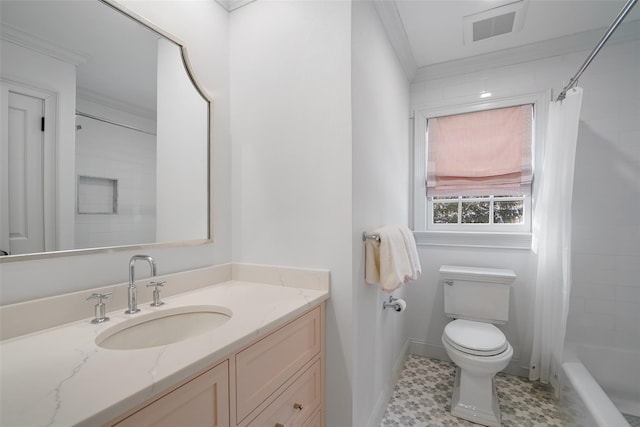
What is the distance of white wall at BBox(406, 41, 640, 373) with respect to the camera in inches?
73.9

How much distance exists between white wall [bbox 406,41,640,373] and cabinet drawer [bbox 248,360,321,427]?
171 cm

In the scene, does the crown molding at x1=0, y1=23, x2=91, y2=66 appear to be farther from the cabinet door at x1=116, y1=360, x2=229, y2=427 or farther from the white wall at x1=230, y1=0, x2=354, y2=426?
the cabinet door at x1=116, y1=360, x2=229, y2=427

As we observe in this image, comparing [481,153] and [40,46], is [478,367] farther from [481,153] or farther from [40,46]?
[40,46]

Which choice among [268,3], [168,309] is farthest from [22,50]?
[268,3]

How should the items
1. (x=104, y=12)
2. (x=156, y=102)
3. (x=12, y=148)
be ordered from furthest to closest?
(x=156, y=102)
(x=104, y=12)
(x=12, y=148)

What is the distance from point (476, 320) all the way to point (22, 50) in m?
2.69

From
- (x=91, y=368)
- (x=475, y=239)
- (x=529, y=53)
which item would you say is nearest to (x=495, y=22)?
(x=529, y=53)

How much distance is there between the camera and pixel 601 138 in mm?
1952

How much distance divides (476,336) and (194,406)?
165 cm

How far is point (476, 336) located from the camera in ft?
5.80

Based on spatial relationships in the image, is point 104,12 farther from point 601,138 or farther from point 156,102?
point 601,138

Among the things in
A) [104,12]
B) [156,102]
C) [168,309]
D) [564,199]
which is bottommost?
[168,309]

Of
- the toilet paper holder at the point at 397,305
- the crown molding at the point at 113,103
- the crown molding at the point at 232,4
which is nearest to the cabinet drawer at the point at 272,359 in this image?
the toilet paper holder at the point at 397,305

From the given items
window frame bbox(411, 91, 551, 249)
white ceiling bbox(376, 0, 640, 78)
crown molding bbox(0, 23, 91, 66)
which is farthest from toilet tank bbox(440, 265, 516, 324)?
crown molding bbox(0, 23, 91, 66)
